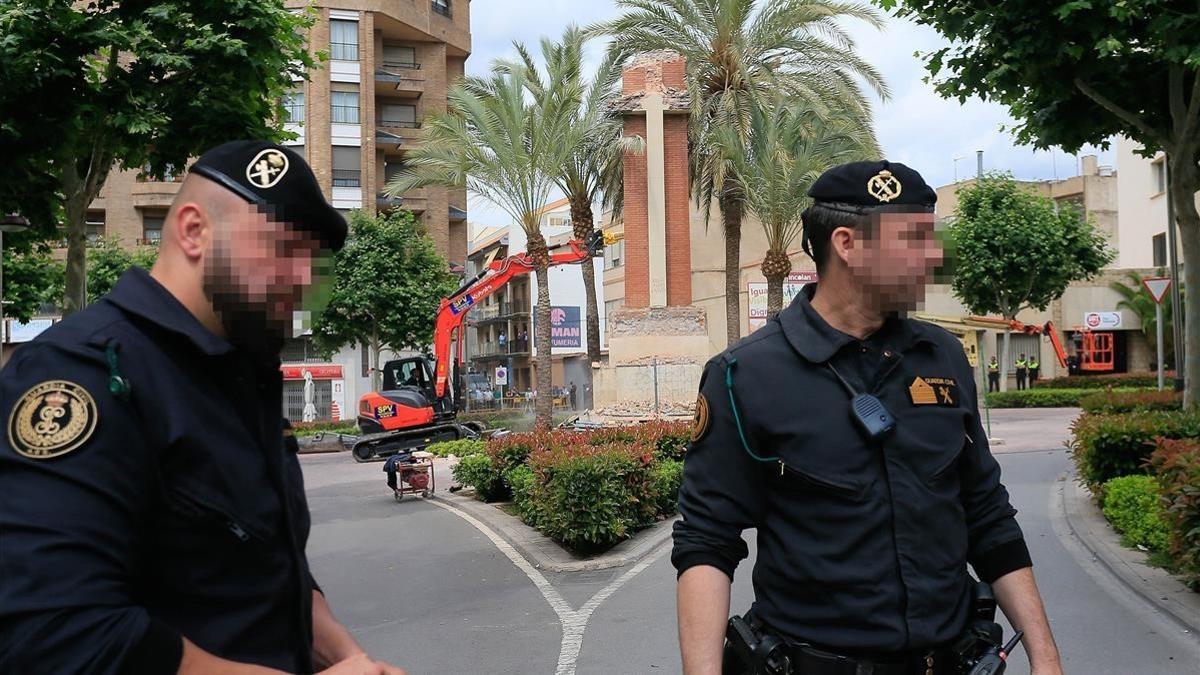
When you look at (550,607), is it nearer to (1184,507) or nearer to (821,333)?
(1184,507)

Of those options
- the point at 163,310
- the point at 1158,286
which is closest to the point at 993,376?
the point at 1158,286

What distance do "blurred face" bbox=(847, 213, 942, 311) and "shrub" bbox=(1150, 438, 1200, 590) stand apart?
5779 mm

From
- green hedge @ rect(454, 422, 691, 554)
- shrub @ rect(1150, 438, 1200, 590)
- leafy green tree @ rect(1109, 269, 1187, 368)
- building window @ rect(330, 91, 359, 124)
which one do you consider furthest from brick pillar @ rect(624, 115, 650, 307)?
leafy green tree @ rect(1109, 269, 1187, 368)

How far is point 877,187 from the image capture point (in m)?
2.46

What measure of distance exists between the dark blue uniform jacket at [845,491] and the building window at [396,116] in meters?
51.0

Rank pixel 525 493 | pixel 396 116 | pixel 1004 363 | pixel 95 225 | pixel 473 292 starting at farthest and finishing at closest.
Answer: pixel 396 116 < pixel 95 225 < pixel 1004 363 < pixel 473 292 < pixel 525 493

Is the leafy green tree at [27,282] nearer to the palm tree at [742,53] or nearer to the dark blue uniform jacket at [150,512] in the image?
the palm tree at [742,53]

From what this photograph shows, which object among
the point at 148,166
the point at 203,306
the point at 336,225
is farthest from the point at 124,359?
the point at 148,166

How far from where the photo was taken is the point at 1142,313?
46188mm

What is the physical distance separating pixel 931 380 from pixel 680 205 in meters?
24.3

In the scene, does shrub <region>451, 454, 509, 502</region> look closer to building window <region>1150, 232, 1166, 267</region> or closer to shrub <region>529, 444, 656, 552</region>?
shrub <region>529, 444, 656, 552</region>

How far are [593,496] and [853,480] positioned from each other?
844 cm

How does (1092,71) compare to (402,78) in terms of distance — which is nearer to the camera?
(1092,71)

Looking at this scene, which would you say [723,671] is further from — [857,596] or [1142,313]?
[1142,313]
